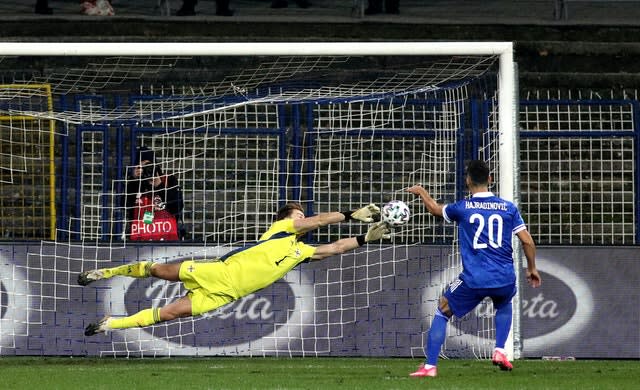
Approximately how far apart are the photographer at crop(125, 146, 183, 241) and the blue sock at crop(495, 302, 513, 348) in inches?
164

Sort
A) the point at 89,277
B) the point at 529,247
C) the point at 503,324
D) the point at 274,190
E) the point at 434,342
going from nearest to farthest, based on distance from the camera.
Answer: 1. the point at 434,342
2. the point at 529,247
3. the point at 503,324
4. the point at 89,277
5. the point at 274,190

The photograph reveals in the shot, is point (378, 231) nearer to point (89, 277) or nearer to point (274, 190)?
point (89, 277)

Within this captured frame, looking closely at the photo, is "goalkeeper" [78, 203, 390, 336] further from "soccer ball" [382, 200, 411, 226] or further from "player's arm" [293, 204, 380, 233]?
"soccer ball" [382, 200, 411, 226]

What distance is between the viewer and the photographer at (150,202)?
43.5ft

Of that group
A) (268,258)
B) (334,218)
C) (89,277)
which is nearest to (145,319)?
(89,277)

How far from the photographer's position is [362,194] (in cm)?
1410

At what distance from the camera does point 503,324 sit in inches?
403

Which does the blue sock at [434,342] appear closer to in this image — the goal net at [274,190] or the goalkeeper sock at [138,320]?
the goal net at [274,190]

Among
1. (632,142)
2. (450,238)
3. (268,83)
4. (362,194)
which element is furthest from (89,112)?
(632,142)

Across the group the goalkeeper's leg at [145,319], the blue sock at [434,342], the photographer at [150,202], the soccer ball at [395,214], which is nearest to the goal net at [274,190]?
the photographer at [150,202]

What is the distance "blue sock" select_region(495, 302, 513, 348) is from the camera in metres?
10.2

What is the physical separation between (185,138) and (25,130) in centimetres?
172

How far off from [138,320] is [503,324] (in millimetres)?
3035

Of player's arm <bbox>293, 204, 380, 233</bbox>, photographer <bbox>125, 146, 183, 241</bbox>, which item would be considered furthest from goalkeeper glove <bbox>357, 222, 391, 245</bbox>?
photographer <bbox>125, 146, 183, 241</bbox>
